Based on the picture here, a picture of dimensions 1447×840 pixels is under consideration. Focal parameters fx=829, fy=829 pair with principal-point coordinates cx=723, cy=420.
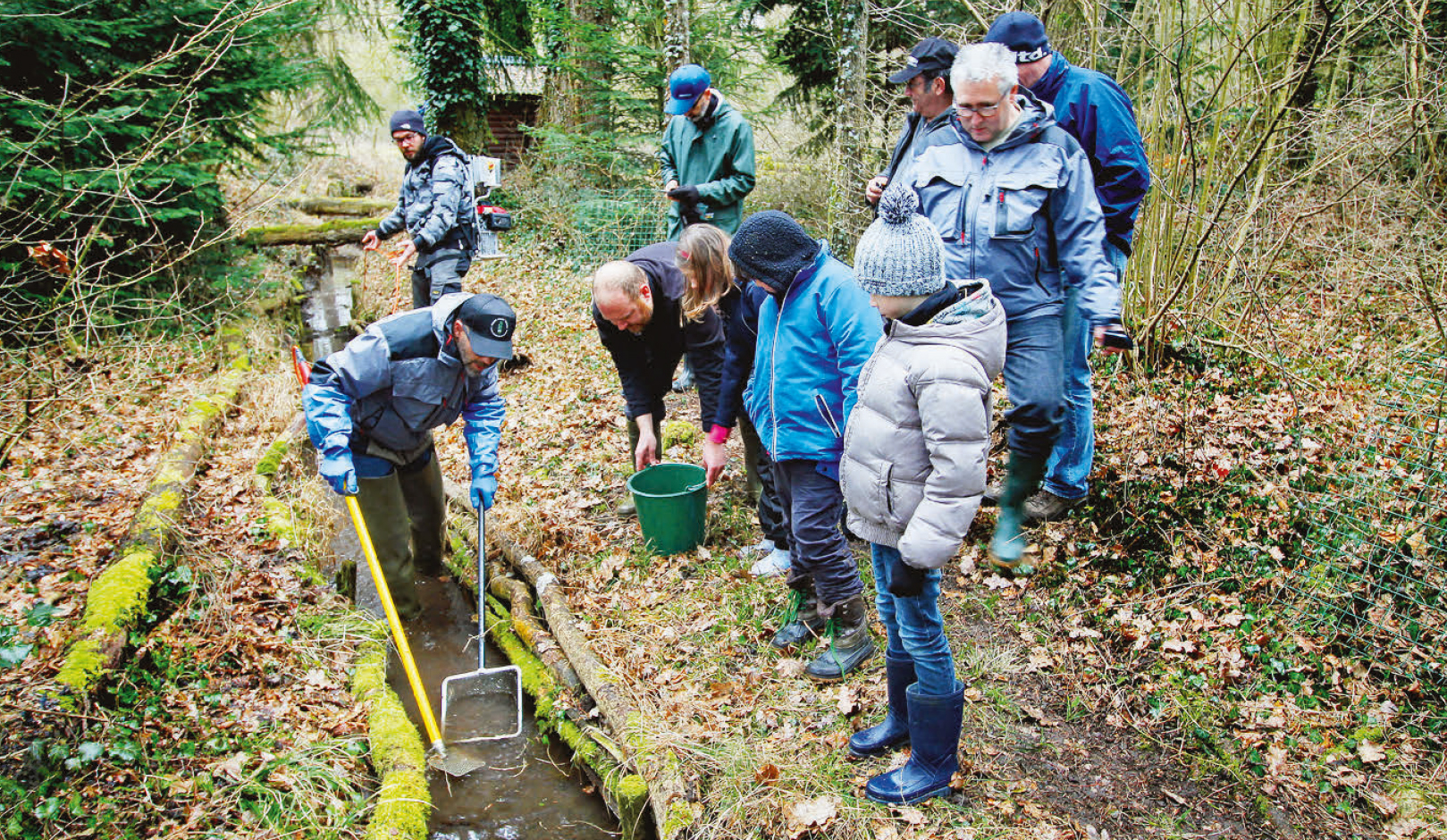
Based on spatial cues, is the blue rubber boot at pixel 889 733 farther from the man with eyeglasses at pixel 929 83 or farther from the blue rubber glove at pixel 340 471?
the blue rubber glove at pixel 340 471

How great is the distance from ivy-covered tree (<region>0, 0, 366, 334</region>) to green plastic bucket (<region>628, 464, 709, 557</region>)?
11.8 feet

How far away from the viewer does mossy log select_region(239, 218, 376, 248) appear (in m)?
13.3

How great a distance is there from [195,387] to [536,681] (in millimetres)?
4986

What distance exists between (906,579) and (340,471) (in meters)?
2.69

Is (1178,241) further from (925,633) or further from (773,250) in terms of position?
(925,633)

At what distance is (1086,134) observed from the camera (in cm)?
379

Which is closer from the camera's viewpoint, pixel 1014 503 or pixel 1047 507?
pixel 1014 503

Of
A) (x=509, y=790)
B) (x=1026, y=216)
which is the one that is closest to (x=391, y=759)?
(x=509, y=790)

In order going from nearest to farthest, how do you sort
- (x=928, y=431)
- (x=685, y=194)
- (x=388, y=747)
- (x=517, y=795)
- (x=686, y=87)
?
(x=928, y=431) → (x=388, y=747) → (x=517, y=795) → (x=686, y=87) → (x=685, y=194)

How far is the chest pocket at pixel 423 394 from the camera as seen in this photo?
4.18 m

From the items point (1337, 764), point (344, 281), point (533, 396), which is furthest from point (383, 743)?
point (344, 281)

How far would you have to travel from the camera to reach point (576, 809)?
11.8 feet

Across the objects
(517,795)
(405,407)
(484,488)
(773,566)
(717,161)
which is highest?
(717,161)

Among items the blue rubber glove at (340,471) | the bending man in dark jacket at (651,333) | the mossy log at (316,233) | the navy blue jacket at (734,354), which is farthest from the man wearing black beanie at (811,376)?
the mossy log at (316,233)
